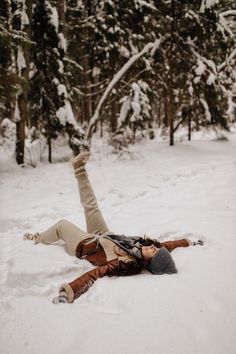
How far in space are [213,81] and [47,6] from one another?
5.70 meters

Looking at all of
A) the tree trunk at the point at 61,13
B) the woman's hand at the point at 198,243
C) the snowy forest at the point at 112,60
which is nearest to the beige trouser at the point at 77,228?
the woman's hand at the point at 198,243

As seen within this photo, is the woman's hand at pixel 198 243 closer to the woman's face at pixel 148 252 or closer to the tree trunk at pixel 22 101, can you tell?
the woman's face at pixel 148 252

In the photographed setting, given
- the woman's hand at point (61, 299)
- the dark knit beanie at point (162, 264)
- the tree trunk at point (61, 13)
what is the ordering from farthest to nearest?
the tree trunk at point (61, 13) → the dark knit beanie at point (162, 264) → the woman's hand at point (61, 299)

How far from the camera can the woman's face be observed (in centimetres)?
351

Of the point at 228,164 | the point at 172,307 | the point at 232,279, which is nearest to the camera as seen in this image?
the point at 172,307

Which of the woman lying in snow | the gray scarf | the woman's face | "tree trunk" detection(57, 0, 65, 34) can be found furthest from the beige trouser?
"tree trunk" detection(57, 0, 65, 34)

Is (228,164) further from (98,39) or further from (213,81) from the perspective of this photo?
(98,39)

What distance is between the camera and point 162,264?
3.41m

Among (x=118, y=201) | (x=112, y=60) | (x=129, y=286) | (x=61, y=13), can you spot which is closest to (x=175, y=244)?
(x=129, y=286)

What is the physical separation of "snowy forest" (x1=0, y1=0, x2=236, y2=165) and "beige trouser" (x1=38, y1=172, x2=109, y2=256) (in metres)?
4.23

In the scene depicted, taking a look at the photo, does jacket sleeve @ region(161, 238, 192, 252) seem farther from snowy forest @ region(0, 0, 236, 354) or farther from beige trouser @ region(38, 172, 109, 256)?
beige trouser @ region(38, 172, 109, 256)

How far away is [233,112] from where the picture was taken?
495 inches

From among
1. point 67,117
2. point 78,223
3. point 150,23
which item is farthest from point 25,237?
point 150,23

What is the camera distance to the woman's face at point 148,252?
3512 mm
